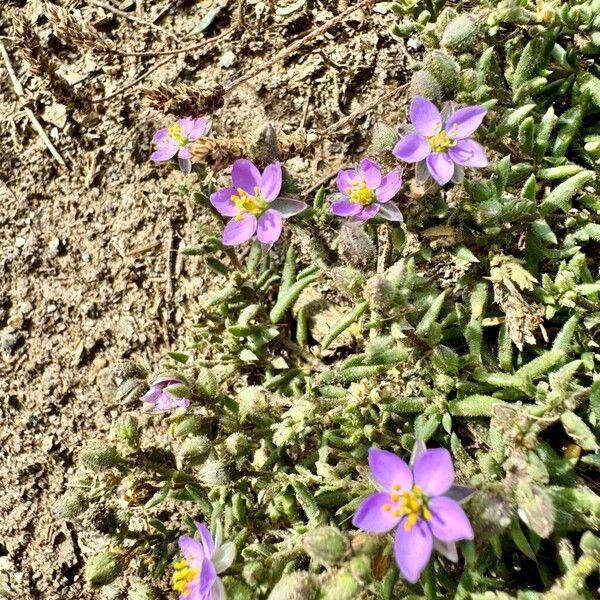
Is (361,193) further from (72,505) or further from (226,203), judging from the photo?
(72,505)

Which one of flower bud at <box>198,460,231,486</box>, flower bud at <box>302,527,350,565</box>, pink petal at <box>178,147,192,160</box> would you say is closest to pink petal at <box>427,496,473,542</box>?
flower bud at <box>302,527,350,565</box>

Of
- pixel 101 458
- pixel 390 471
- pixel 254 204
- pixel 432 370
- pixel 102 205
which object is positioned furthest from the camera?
pixel 102 205

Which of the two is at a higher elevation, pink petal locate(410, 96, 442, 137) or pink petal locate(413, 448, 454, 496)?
pink petal locate(410, 96, 442, 137)

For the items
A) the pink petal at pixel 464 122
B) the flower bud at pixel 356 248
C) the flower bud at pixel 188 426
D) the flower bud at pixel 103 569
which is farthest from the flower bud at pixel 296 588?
the pink petal at pixel 464 122

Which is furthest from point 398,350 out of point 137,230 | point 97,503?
point 137,230

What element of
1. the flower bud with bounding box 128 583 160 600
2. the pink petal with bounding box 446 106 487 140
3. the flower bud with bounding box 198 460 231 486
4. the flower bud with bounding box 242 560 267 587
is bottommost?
the flower bud with bounding box 128 583 160 600

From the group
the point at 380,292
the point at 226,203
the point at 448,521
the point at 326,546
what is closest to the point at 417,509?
the point at 448,521

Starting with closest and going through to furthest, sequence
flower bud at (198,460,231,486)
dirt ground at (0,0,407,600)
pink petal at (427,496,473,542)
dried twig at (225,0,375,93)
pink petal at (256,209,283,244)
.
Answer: pink petal at (427,496,473,542) → flower bud at (198,460,231,486) → pink petal at (256,209,283,244) → dirt ground at (0,0,407,600) → dried twig at (225,0,375,93)

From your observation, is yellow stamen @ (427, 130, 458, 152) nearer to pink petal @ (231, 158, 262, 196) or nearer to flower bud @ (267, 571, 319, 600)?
pink petal @ (231, 158, 262, 196)
